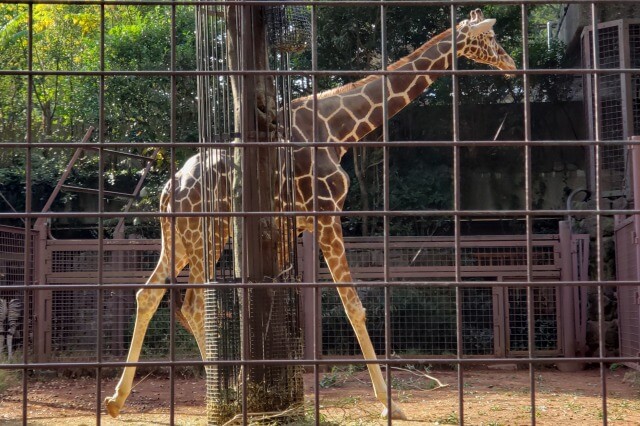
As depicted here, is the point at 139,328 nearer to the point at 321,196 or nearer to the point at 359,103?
the point at 321,196

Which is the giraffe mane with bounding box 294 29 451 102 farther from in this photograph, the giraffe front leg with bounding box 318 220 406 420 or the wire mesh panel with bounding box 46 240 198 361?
the wire mesh panel with bounding box 46 240 198 361

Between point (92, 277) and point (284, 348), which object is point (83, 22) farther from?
point (284, 348)

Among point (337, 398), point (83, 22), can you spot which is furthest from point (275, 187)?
point (83, 22)

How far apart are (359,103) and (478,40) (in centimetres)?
160

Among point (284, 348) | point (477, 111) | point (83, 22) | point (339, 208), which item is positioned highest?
point (83, 22)

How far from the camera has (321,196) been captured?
21.5 feet

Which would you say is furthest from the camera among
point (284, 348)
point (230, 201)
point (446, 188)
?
point (446, 188)

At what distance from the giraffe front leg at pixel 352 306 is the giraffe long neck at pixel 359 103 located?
2.84 ft

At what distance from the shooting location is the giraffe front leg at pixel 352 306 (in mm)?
6137

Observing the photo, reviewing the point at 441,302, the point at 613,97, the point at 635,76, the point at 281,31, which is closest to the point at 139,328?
the point at 281,31

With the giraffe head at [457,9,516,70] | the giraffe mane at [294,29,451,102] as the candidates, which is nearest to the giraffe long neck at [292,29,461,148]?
the giraffe mane at [294,29,451,102]

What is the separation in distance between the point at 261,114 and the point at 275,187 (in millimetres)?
521

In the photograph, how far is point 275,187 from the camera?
229 inches

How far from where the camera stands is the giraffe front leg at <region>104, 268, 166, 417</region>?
6.31 meters
